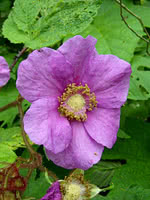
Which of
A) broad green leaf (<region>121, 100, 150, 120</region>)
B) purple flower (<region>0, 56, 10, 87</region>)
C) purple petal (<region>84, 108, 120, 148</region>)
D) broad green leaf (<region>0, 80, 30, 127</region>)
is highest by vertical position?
purple flower (<region>0, 56, 10, 87</region>)

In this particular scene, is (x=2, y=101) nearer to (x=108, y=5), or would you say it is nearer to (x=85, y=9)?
(x=85, y=9)

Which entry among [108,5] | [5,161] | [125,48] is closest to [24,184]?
[5,161]

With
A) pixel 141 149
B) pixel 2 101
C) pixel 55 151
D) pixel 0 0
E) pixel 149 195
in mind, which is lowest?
pixel 141 149

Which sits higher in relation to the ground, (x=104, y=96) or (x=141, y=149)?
(x=104, y=96)

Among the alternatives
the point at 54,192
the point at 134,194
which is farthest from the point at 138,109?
the point at 54,192

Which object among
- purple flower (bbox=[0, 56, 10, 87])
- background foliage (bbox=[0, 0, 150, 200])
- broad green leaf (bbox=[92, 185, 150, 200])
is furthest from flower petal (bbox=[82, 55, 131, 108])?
broad green leaf (bbox=[92, 185, 150, 200])

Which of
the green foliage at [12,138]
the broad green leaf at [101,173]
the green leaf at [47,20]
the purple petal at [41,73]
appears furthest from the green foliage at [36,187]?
the green leaf at [47,20]

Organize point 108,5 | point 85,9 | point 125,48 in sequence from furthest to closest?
point 108,5, point 125,48, point 85,9

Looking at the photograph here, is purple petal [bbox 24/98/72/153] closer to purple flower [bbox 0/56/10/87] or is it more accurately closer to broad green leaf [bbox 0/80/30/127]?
purple flower [bbox 0/56/10/87]
